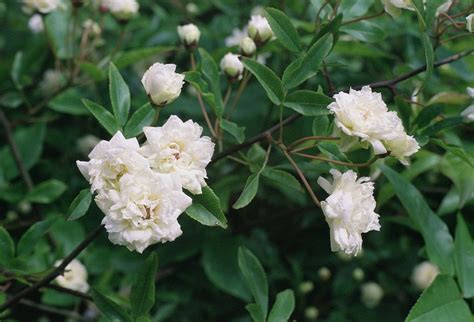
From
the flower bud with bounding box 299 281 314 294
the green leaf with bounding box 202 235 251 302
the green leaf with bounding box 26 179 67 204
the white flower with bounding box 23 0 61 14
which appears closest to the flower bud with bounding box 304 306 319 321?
the flower bud with bounding box 299 281 314 294

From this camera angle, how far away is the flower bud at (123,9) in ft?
4.93

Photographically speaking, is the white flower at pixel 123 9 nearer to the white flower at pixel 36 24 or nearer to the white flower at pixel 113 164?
the white flower at pixel 36 24

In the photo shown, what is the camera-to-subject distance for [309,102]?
94 cm

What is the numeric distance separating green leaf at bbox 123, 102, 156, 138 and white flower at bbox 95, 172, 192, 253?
0.57 feet

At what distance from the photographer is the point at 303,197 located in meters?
1.60

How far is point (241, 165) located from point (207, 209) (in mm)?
714

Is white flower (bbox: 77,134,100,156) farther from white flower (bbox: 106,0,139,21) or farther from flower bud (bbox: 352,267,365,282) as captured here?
flower bud (bbox: 352,267,365,282)

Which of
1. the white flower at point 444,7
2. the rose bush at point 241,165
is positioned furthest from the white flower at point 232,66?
the white flower at point 444,7

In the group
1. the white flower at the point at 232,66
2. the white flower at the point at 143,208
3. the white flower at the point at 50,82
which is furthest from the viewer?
the white flower at the point at 50,82

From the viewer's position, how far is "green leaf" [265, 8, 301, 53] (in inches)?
41.6

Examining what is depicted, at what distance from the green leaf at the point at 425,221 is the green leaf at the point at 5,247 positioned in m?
0.65

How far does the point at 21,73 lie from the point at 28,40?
296mm

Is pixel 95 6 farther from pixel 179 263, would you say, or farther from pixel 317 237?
pixel 317 237

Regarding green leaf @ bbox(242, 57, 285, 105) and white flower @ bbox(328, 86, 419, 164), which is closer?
white flower @ bbox(328, 86, 419, 164)
